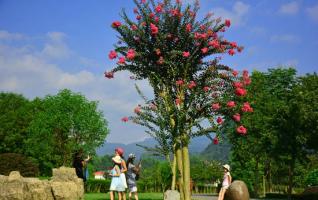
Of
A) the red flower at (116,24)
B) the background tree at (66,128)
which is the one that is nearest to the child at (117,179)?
the red flower at (116,24)

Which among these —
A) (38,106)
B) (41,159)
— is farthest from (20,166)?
(38,106)

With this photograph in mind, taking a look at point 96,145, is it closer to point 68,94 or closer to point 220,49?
point 68,94

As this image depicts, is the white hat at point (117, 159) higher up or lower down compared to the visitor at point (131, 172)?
higher up

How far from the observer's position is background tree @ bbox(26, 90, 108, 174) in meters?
58.0

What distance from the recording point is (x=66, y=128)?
2312 inches

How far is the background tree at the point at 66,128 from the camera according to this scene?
58.0 meters

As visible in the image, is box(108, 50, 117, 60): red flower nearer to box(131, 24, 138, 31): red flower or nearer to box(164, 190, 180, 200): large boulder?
box(131, 24, 138, 31): red flower

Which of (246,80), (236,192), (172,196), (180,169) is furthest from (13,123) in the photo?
(236,192)

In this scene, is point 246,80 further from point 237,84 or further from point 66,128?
point 66,128

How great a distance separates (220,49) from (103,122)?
4277 cm

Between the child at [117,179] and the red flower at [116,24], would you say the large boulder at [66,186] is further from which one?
the red flower at [116,24]

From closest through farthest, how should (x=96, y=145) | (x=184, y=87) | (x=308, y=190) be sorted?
(x=184, y=87)
(x=308, y=190)
(x=96, y=145)

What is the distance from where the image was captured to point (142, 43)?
64.1ft

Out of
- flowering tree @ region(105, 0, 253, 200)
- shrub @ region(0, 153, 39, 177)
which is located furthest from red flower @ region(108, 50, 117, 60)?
shrub @ region(0, 153, 39, 177)
